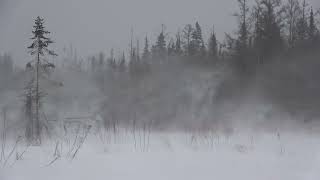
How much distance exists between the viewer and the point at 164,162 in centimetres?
372

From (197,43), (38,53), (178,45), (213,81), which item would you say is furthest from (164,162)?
(213,81)

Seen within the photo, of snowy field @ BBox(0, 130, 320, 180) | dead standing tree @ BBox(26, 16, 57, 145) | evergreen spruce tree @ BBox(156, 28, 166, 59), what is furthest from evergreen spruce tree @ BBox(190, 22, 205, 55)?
snowy field @ BBox(0, 130, 320, 180)

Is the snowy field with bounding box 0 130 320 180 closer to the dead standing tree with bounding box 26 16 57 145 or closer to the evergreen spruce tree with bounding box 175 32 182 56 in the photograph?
the dead standing tree with bounding box 26 16 57 145

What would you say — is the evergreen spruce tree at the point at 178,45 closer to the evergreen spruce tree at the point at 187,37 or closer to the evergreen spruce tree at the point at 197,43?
the evergreen spruce tree at the point at 187,37

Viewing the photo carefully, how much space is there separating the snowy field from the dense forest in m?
3.76

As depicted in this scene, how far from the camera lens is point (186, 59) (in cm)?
1540

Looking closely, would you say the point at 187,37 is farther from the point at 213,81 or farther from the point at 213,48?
the point at 213,81

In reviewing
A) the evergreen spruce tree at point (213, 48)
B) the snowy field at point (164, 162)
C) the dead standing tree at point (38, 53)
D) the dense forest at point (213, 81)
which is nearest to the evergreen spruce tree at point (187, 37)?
the dense forest at point (213, 81)

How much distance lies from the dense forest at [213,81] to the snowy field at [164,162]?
376 cm

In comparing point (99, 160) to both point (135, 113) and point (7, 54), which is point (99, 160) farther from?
point (135, 113)

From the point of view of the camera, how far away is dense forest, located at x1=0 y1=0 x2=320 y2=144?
32.8ft

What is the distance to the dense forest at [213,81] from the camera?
1001 centimetres

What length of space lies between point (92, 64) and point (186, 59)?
25.9ft

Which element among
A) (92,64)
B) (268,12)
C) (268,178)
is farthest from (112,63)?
(268,12)
